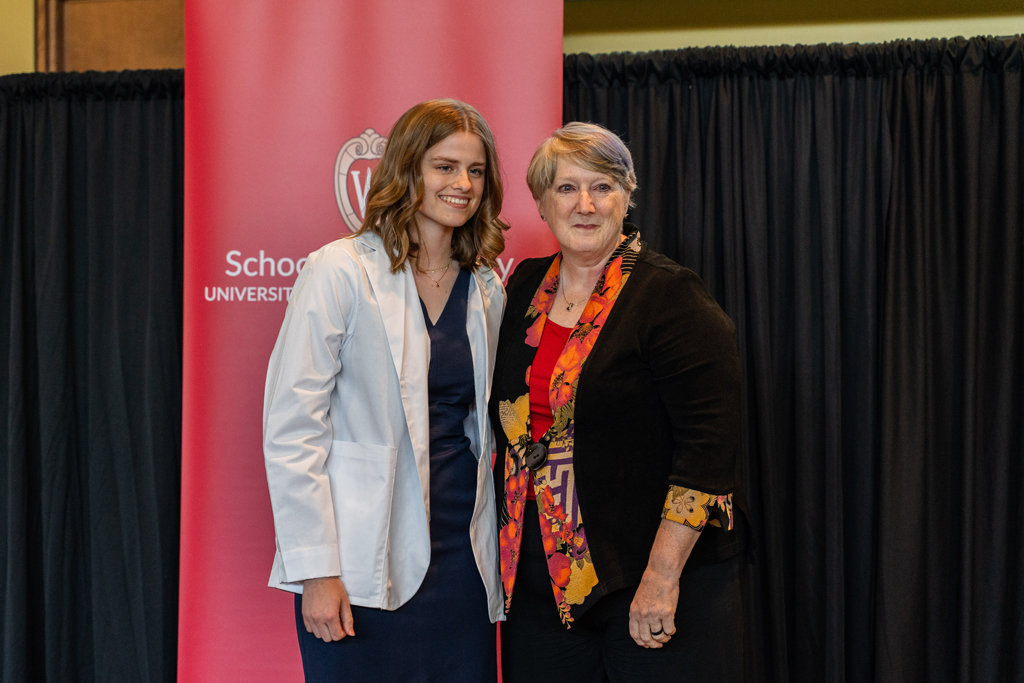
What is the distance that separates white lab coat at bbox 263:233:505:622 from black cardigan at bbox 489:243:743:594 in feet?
0.98

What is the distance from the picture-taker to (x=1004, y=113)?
2.47 meters

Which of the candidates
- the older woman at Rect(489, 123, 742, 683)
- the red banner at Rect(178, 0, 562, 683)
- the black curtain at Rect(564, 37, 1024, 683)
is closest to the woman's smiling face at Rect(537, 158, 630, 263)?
the older woman at Rect(489, 123, 742, 683)

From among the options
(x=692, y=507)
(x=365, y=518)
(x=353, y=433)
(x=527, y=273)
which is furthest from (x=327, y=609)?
(x=527, y=273)

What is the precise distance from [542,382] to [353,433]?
42cm

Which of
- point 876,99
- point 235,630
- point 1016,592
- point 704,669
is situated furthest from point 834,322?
point 235,630

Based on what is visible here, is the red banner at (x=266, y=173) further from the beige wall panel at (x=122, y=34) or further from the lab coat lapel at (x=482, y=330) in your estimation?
the beige wall panel at (x=122, y=34)

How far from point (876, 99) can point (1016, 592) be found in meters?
1.75

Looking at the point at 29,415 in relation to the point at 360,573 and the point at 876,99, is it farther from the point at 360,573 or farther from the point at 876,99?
the point at 876,99

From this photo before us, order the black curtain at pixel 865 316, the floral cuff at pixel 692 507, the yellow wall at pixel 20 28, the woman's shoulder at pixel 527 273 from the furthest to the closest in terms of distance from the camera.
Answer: the yellow wall at pixel 20 28 → the black curtain at pixel 865 316 → the woman's shoulder at pixel 527 273 → the floral cuff at pixel 692 507

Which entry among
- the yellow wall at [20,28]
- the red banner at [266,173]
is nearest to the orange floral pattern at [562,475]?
the red banner at [266,173]

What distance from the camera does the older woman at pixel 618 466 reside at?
1419 millimetres

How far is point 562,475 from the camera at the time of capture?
148cm

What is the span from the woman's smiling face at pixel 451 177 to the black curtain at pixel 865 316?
114cm

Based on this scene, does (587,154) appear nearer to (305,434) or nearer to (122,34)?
(305,434)
